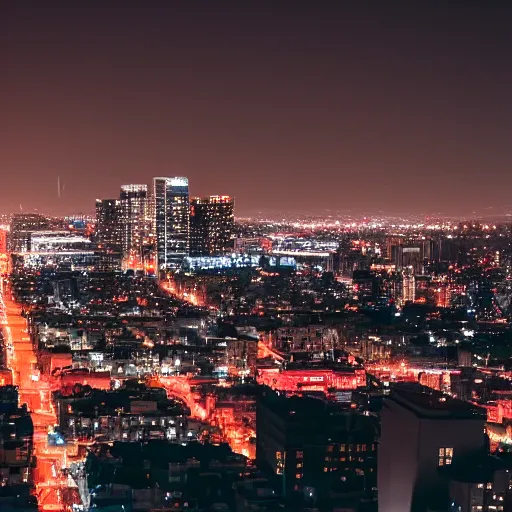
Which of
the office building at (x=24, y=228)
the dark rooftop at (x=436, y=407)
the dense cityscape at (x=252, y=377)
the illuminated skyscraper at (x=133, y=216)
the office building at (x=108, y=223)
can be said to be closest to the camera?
the dark rooftop at (x=436, y=407)

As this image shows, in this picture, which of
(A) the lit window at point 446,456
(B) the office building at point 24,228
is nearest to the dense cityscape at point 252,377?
(A) the lit window at point 446,456

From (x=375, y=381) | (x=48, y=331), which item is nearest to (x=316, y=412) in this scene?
(x=375, y=381)

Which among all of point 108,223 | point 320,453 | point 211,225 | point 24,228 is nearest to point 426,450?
point 320,453

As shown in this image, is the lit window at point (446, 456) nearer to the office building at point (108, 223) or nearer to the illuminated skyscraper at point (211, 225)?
the illuminated skyscraper at point (211, 225)

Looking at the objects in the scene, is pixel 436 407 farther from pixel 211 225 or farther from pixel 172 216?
pixel 211 225

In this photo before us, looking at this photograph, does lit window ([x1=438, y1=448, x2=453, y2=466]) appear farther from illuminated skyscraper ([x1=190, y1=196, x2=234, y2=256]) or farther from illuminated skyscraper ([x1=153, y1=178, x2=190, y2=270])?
illuminated skyscraper ([x1=190, y1=196, x2=234, y2=256])

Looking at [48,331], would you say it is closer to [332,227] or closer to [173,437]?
[173,437]

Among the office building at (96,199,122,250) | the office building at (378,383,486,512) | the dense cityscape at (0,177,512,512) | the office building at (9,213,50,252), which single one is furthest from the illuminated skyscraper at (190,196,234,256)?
the office building at (378,383,486,512)
